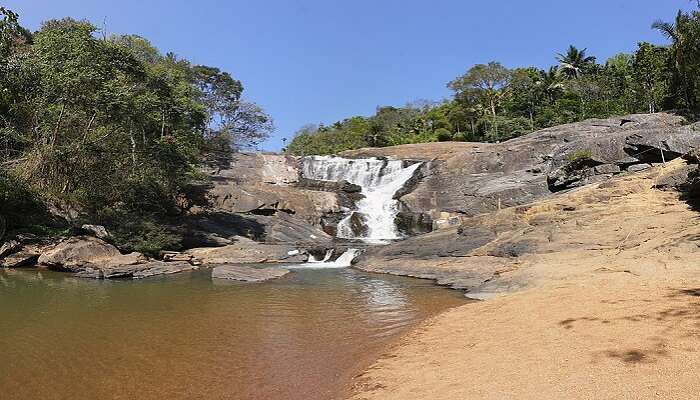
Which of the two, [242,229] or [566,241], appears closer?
[566,241]

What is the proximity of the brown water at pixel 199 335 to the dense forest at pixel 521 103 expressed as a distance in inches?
1507

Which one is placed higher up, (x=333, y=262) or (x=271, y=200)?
(x=271, y=200)

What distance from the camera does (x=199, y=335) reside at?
30.6 ft

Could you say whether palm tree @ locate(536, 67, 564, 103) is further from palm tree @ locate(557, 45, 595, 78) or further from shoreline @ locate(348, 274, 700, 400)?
shoreline @ locate(348, 274, 700, 400)

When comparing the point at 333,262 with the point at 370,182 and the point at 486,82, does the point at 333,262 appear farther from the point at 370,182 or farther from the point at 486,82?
the point at 486,82

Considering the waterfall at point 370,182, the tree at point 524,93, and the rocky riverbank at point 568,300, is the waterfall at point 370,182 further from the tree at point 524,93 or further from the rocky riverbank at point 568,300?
the tree at point 524,93

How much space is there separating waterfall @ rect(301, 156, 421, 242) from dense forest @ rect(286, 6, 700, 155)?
50.1 feet

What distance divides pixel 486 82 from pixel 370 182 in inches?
1017

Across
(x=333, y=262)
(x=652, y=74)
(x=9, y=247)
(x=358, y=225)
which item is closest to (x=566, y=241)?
(x=333, y=262)

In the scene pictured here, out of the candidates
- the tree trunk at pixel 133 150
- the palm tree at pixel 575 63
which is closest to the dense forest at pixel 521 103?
the palm tree at pixel 575 63

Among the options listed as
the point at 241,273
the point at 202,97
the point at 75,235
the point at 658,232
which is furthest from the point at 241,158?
the point at 658,232

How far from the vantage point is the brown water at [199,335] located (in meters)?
6.63

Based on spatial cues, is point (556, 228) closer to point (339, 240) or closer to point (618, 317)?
point (618, 317)

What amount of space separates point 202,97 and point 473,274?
41664mm
